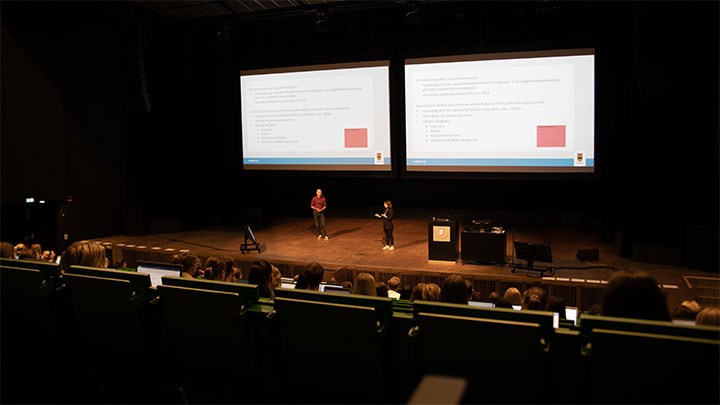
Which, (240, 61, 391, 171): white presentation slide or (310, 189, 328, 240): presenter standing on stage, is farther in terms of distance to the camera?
(310, 189, 328, 240): presenter standing on stage

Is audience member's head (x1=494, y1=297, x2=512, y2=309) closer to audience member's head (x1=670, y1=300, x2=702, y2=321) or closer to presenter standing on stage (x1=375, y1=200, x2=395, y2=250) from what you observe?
audience member's head (x1=670, y1=300, x2=702, y2=321)

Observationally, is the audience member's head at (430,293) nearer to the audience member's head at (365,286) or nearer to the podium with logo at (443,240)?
the audience member's head at (365,286)

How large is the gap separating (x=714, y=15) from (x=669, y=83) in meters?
1.06

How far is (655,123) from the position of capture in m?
8.48

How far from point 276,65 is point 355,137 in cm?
216

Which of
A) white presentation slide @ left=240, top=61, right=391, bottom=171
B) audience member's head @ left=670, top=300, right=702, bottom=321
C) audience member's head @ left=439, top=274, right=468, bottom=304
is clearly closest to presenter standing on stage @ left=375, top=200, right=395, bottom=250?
white presentation slide @ left=240, top=61, right=391, bottom=171

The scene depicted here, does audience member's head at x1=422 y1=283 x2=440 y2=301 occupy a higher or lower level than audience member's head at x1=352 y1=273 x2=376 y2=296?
lower

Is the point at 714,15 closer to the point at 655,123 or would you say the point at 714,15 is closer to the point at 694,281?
the point at 655,123

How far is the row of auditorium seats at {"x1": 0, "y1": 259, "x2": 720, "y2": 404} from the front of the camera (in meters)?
2.42

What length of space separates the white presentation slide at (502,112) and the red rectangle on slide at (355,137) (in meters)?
0.86

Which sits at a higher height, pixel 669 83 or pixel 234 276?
pixel 669 83

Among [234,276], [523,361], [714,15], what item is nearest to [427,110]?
[714,15]

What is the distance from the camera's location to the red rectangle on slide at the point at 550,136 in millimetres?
9016

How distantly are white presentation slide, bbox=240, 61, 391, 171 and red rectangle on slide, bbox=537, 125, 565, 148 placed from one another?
8.77ft
